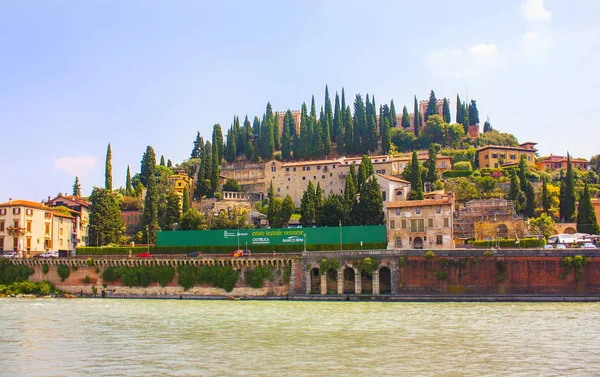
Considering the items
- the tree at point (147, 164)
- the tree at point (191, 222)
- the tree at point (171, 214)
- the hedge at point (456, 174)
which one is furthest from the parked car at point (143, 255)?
the hedge at point (456, 174)

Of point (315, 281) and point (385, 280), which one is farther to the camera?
point (315, 281)

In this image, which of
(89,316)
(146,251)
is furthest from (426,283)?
(146,251)

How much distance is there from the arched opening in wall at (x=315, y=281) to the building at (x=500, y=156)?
5225cm

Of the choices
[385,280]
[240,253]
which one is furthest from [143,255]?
[385,280]

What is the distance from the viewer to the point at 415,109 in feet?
424

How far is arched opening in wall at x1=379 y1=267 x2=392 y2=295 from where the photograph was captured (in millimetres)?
58031

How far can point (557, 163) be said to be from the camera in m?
105

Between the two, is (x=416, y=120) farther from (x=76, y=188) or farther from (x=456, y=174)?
(x=76, y=188)

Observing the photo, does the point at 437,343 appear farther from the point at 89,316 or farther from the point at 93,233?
the point at 93,233

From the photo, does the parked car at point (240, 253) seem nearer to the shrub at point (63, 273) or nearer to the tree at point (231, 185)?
the shrub at point (63, 273)

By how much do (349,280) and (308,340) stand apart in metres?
26.7

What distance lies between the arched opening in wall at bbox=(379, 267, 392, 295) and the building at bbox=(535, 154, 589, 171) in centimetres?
5615

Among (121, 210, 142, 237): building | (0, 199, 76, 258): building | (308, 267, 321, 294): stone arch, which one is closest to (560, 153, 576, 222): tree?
(308, 267, 321, 294): stone arch

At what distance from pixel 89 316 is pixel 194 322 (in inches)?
377
